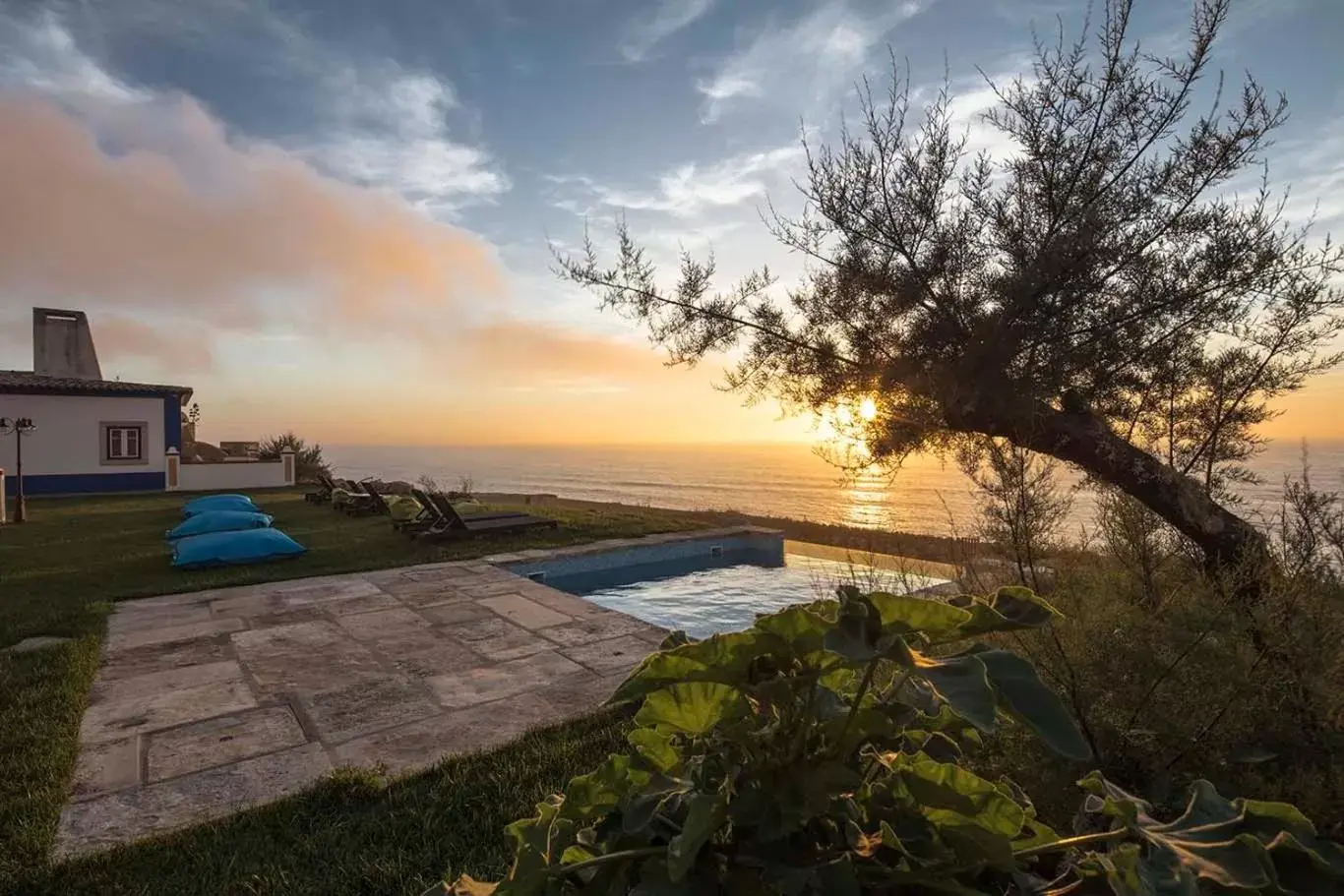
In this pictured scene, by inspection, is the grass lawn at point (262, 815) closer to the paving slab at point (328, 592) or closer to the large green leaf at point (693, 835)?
the paving slab at point (328, 592)

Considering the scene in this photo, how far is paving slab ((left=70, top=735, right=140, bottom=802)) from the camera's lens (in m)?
3.12

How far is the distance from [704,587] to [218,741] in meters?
6.88

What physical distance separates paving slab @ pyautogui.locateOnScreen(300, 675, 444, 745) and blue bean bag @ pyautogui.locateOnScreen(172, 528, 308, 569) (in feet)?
17.3

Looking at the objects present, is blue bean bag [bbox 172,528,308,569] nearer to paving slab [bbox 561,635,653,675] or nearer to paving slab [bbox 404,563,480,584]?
paving slab [bbox 404,563,480,584]

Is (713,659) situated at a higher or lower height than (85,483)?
higher

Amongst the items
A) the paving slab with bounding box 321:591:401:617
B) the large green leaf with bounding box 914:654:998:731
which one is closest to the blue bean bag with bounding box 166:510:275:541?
the paving slab with bounding box 321:591:401:617

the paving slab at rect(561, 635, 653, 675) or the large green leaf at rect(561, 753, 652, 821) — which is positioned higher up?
the large green leaf at rect(561, 753, 652, 821)

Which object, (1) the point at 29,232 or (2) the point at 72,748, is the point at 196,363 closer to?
(1) the point at 29,232

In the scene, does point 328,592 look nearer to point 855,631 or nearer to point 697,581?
point 697,581

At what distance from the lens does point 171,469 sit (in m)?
19.9

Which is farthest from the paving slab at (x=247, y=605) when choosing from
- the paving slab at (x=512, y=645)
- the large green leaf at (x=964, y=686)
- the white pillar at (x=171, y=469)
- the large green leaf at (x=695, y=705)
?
the white pillar at (x=171, y=469)

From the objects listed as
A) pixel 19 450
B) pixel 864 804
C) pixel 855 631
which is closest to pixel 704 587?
pixel 864 804

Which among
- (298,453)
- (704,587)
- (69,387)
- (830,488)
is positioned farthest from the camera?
(830,488)

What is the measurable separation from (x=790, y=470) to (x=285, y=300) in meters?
59.3
